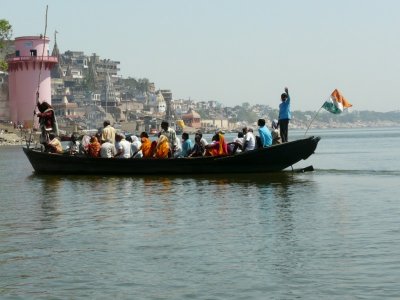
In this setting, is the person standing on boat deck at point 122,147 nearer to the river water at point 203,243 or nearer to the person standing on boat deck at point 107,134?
the person standing on boat deck at point 107,134

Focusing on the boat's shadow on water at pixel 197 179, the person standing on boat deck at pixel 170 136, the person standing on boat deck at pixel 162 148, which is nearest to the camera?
the boat's shadow on water at pixel 197 179

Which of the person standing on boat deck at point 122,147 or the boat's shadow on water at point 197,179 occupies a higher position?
the person standing on boat deck at point 122,147

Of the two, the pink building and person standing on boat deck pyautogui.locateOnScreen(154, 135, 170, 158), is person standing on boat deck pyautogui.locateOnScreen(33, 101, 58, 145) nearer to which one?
person standing on boat deck pyautogui.locateOnScreen(154, 135, 170, 158)

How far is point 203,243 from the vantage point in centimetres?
1193

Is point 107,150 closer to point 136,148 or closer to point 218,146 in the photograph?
point 136,148

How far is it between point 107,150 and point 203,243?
13879 mm

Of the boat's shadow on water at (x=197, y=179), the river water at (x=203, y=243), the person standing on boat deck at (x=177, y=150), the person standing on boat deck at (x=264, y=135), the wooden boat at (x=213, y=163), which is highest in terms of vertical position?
the person standing on boat deck at (x=264, y=135)

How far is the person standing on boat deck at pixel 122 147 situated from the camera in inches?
990

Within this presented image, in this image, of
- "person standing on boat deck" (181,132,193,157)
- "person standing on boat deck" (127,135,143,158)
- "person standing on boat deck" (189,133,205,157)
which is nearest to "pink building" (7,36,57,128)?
"person standing on boat deck" (127,135,143,158)

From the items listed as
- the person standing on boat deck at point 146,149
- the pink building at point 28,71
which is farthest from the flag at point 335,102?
the pink building at point 28,71

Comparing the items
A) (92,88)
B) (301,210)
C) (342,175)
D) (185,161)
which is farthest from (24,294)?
(92,88)

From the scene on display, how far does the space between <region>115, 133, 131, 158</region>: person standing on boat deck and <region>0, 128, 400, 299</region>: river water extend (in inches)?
165

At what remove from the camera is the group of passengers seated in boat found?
24344 mm

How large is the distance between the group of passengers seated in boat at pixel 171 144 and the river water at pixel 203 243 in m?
3.54
